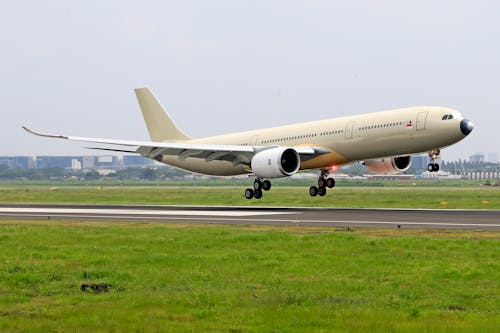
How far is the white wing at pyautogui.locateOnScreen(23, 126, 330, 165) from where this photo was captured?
159 feet

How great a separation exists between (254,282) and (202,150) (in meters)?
33.7

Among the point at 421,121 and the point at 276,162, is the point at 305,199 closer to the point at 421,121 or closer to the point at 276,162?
the point at 276,162

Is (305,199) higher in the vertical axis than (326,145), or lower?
lower

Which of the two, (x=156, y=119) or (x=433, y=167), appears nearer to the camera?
(x=433, y=167)

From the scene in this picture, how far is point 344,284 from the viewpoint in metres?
15.8

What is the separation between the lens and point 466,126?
139 feet

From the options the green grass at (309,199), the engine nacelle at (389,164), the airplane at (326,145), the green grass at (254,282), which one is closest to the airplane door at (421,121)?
the airplane at (326,145)

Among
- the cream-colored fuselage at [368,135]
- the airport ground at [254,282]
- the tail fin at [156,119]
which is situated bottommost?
the airport ground at [254,282]

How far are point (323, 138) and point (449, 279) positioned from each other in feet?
105

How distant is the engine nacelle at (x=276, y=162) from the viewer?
45438 millimetres

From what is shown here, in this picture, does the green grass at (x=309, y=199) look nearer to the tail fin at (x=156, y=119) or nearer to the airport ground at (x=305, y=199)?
the airport ground at (x=305, y=199)

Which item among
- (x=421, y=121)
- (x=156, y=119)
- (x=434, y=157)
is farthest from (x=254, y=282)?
(x=156, y=119)

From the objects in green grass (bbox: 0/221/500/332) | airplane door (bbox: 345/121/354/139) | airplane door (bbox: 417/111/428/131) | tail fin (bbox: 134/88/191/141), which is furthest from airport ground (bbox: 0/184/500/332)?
tail fin (bbox: 134/88/191/141)

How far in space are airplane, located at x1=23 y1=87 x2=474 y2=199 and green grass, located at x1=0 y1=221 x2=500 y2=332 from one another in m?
17.7
